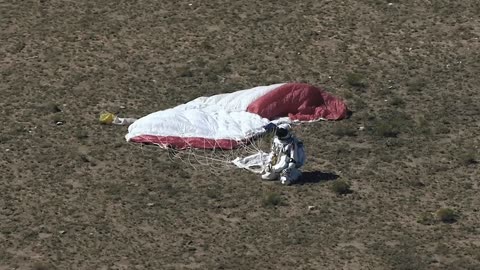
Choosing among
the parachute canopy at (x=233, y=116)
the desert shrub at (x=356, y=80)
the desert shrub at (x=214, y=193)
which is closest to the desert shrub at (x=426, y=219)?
the desert shrub at (x=214, y=193)

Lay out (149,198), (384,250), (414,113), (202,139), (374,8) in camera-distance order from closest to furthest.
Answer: (384,250)
(149,198)
(202,139)
(414,113)
(374,8)

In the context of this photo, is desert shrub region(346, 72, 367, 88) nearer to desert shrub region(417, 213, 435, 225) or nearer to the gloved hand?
the gloved hand

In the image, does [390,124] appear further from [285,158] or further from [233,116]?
[285,158]

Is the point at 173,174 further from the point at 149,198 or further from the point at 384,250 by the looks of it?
the point at 384,250

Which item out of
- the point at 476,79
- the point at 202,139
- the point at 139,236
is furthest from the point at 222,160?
the point at 476,79

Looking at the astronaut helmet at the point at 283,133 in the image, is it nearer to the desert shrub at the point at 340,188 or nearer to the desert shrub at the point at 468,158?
the desert shrub at the point at 340,188
